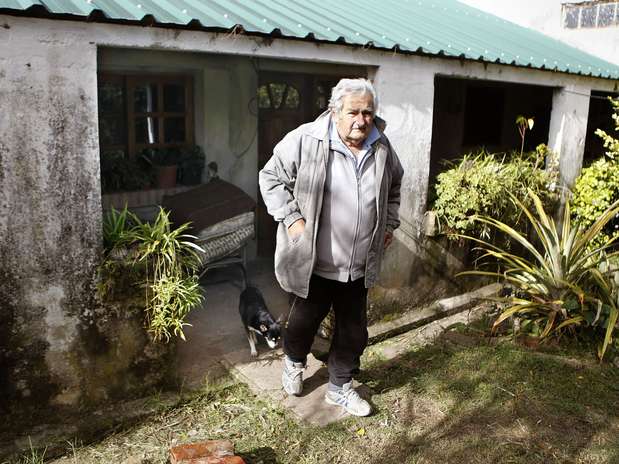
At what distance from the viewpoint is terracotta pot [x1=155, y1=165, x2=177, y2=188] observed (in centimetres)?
659

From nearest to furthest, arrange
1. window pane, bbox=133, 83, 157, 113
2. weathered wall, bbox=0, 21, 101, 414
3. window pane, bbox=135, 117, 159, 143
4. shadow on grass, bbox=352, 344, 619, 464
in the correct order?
weathered wall, bbox=0, 21, 101, 414, shadow on grass, bbox=352, 344, 619, 464, window pane, bbox=133, 83, 157, 113, window pane, bbox=135, 117, 159, 143

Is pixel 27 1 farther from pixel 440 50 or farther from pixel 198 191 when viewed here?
pixel 440 50

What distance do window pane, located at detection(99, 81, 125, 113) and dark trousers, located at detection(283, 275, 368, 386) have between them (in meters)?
3.64

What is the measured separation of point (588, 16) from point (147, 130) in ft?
27.4

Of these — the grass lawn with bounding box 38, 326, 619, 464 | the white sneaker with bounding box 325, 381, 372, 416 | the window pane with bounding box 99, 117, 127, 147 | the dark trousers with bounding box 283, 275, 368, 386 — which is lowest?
the grass lawn with bounding box 38, 326, 619, 464

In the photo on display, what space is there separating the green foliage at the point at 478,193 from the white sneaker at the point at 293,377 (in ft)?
8.44

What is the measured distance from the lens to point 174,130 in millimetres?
6832

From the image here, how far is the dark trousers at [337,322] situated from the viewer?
3.80 m

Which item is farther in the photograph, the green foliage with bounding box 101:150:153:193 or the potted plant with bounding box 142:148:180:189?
the potted plant with bounding box 142:148:180:189

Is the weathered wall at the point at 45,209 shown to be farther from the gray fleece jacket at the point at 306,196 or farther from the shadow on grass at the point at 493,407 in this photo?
the shadow on grass at the point at 493,407

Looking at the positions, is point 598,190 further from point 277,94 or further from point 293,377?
point 293,377

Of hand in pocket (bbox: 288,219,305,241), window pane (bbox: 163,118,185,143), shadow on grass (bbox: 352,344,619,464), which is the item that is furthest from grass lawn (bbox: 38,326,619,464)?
window pane (bbox: 163,118,185,143)

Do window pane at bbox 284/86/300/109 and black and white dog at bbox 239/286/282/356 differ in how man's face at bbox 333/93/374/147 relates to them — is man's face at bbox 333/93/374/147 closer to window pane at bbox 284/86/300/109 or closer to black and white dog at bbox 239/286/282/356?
black and white dog at bbox 239/286/282/356

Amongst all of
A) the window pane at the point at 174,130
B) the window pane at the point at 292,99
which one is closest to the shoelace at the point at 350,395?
the window pane at the point at 174,130
